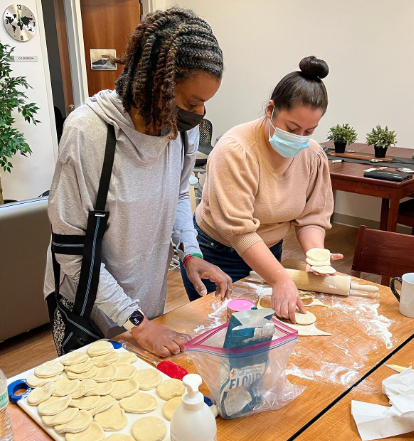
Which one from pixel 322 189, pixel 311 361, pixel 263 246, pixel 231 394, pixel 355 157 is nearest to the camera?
pixel 231 394

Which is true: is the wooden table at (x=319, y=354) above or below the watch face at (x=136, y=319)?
below

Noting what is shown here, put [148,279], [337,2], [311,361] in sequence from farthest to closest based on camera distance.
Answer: [337,2] → [148,279] → [311,361]

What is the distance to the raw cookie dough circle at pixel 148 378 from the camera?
88cm

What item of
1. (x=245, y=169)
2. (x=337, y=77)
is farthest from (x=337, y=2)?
(x=245, y=169)

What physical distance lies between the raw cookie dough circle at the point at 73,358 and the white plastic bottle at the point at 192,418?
38 cm

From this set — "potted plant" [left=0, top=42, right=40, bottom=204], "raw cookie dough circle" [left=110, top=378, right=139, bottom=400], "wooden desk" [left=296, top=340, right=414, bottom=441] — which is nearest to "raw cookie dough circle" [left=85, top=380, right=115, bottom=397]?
"raw cookie dough circle" [left=110, top=378, right=139, bottom=400]

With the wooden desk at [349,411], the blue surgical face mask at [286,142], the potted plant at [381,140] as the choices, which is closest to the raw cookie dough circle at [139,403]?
the wooden desk at [349,411]

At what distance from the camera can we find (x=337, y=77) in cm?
422

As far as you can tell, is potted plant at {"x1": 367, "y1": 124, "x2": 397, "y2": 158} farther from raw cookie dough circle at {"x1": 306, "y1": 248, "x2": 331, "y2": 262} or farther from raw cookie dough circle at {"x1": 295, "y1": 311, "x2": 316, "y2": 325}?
raw cookie dough circle at {"x1": 295, "y1": 311, "x2": 316, "y2": 325}

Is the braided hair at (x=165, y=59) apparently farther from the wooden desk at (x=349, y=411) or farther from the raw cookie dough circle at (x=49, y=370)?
the wooden desk at (x=349, y=411)

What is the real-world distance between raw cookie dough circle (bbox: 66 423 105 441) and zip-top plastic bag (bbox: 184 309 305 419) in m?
0.21

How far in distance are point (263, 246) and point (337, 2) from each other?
3.61 metres

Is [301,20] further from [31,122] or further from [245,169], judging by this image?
[245,169]

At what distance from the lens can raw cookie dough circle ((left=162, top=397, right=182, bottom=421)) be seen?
31.4 inches
